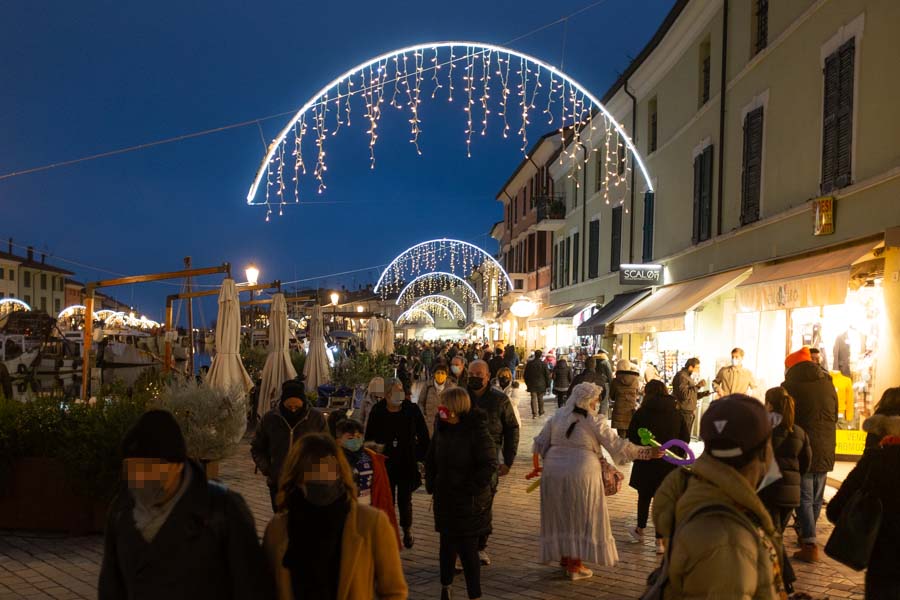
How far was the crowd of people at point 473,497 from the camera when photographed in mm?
2479

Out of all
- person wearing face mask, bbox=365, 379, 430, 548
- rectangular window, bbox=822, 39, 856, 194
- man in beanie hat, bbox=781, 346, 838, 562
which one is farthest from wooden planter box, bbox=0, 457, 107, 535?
rectangular window, bbox=822, 39, 856, 194

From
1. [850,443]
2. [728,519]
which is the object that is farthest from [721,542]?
[850,443]

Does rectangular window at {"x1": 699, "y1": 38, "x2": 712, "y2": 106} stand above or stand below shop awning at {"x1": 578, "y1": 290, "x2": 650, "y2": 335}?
above

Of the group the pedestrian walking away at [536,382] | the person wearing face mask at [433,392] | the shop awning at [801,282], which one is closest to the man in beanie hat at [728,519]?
the person wearing face mask at [433,392]

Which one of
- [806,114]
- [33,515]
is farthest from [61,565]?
[806,114]

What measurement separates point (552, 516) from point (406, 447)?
1605 millimetres

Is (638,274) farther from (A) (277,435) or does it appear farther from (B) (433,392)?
(A) (277,435)

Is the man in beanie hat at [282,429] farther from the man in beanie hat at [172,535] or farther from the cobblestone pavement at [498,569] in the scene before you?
the man in beanie hat at [172,535]

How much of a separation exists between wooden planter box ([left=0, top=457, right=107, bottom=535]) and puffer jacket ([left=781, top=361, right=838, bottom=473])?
687 centimetres

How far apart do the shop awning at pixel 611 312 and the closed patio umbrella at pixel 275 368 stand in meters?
8.78

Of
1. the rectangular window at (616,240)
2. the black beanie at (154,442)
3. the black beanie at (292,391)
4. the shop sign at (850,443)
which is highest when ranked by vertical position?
the rectangular window at (616,240)

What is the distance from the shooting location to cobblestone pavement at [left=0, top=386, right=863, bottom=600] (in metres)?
6.12

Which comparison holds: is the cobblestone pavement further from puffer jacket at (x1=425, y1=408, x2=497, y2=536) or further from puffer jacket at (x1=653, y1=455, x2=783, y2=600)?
puffer jacket at (x1=653, y1=455, x2=783, y2=600)

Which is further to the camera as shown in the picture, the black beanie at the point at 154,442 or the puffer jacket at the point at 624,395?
the puffer jacket at the point at 624,395
